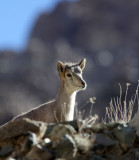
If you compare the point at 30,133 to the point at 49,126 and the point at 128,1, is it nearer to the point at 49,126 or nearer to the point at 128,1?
the point at 49,126

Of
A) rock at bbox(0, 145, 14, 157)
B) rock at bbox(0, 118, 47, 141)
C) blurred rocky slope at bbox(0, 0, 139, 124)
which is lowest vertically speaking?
blurred rocky slope at bbox(0, 0, 139, 124)

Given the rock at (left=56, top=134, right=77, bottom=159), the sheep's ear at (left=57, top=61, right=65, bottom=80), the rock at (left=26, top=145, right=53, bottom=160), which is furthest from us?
the sheep's ear at (left=57, top=61, right=65, bottom=80)

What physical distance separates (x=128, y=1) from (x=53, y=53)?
28621mm

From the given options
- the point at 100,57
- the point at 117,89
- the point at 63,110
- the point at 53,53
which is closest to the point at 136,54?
the point at 100,57

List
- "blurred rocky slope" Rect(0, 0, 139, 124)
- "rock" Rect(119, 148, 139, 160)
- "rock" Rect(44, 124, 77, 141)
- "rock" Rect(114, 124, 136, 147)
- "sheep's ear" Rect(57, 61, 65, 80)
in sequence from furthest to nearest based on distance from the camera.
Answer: "blurred rocky slope" Rect(0, 0, 139, 124)
"sheep's ear" Rect(57, 61, 65, 80)
"rock" Rect(114, 124, 136, 147)
"rock" Rect(119, 148, 139, 160)
"rock" Rect(44, 124, 77, 141)

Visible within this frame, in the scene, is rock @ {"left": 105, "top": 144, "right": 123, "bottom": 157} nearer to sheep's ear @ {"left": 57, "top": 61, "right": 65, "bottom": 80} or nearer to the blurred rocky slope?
sheep's ear @ {"left": 57, "top": 61, "right": 65, "bottom": 80}

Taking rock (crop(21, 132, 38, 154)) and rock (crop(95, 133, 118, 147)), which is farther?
rock (crop(95, 133, 118, 147))

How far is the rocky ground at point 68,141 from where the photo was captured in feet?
25.3

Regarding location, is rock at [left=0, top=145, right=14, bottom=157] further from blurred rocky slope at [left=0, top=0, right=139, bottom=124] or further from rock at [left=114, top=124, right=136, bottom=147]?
blurred rocky slope at [left=0, top=0, right=139, bottom=124]

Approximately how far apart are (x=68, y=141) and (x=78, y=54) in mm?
67874

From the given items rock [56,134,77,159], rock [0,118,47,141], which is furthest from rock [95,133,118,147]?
rock [0,118,47,141]

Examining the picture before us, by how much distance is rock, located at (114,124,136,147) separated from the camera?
834 cm

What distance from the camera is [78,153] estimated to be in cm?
791

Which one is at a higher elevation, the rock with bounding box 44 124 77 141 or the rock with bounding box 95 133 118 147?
the rock with bounding box 44 124 77 141
